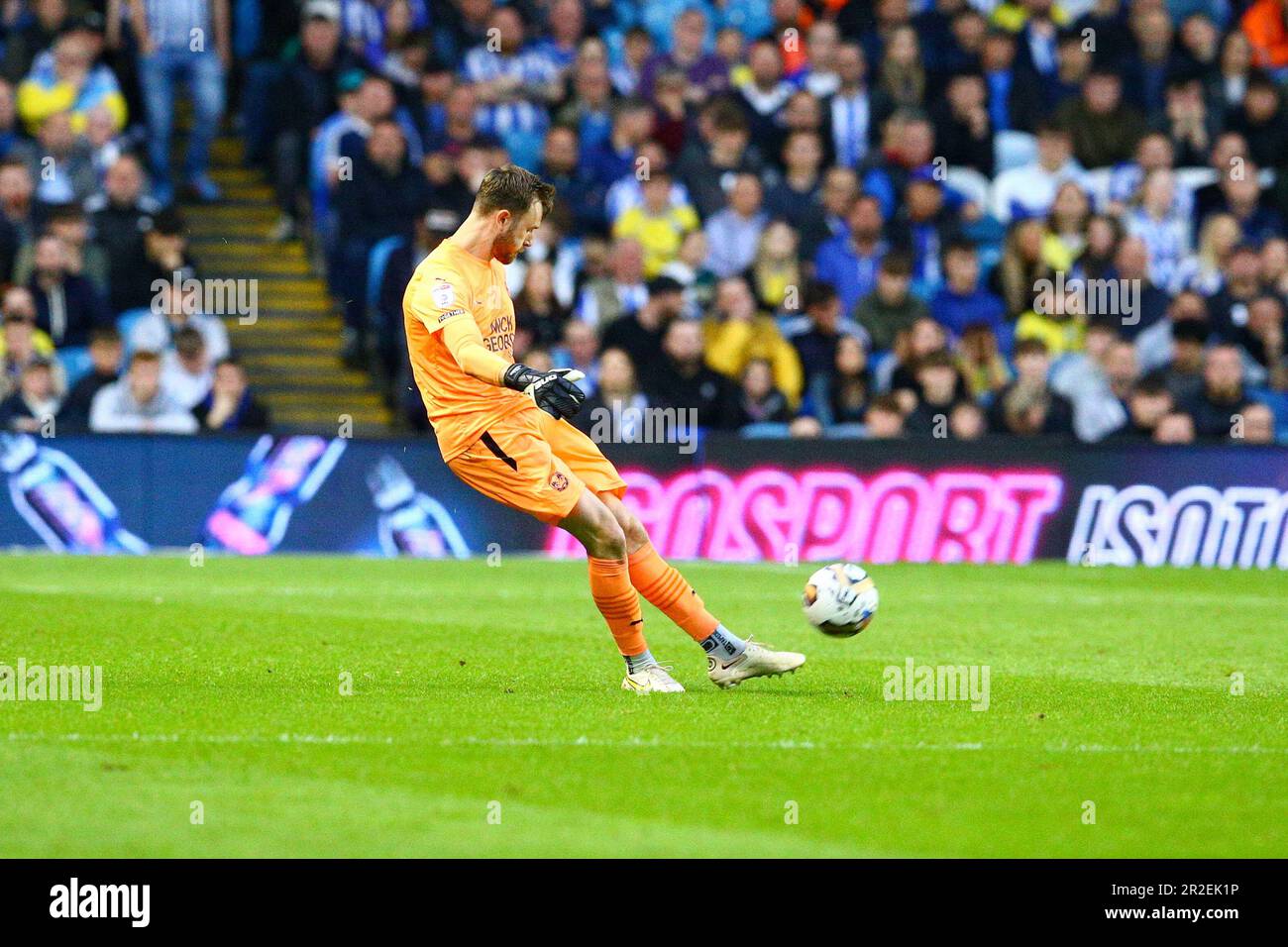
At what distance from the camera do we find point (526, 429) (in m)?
9.51

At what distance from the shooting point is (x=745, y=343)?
1919 centimetres

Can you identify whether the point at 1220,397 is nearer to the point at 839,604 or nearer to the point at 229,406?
the point at 229,406

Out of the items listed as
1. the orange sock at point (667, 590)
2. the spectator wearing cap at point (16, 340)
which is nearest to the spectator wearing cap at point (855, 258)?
the spectator wearing cap at point (16, 340)

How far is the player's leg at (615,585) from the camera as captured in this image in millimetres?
9344

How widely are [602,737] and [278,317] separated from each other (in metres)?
13.1

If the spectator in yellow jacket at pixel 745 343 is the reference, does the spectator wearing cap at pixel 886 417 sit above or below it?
below

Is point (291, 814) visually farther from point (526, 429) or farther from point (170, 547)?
point (170, 547)

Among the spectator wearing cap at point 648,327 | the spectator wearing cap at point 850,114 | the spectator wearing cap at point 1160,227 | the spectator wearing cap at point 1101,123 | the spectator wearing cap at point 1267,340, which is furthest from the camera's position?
the spectator wearing cap at point 1101,123

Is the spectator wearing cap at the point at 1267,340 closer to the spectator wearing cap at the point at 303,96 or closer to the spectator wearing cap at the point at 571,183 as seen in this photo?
the spectator wearing cap at the point at 571,183

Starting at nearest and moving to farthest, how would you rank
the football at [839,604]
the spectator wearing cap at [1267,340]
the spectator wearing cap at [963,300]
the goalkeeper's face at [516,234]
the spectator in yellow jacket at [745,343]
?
the goalkeeper's face at [516,234]
the football at [839,604]
the spectator in yellow jacket at [745,343]
the spectator wearing cap at [1267,340]
the spectator wearing cap at [963,300]

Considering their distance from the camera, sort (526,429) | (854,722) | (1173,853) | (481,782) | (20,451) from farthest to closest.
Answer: (20,451) < (526,429) < (854,722) < (481,782) < (1173,853)

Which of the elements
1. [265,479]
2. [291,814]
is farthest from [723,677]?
[265,479]

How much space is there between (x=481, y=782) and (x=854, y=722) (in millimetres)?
2065
